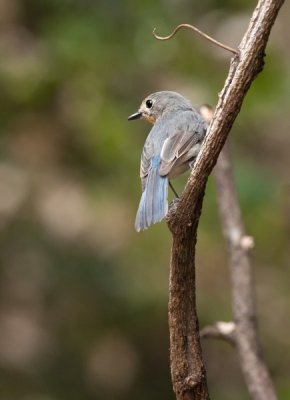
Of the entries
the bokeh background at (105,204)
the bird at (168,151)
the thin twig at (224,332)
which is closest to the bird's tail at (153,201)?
the bird at (168,151)

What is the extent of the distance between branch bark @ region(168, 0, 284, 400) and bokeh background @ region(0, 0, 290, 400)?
2923 mm

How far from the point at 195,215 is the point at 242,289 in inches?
58.0

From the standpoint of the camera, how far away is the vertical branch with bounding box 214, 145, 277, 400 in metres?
3.67

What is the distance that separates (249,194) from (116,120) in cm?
90

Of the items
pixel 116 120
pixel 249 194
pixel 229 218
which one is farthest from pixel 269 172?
pixel 229 218

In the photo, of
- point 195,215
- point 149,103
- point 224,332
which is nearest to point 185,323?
point 195,215

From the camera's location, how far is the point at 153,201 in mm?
2859

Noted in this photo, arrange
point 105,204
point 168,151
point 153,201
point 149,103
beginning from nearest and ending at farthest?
point 153,201
point 168,151
point 149,103
point 105,204

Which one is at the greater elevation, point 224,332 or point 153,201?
point 224,332

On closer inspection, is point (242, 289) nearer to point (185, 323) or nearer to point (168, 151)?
point (168, 151)

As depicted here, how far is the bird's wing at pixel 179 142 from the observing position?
3201mm

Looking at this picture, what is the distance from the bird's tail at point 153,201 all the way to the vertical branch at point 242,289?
32.6 inches

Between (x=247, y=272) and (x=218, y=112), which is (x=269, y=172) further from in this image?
(x=218, y=112)

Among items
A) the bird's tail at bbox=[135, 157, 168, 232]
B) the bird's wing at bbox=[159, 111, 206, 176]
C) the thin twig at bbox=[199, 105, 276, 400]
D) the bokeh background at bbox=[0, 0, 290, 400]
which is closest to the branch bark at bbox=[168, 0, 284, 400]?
the bird's tail at bbox=[135, 157, 168, 232]
